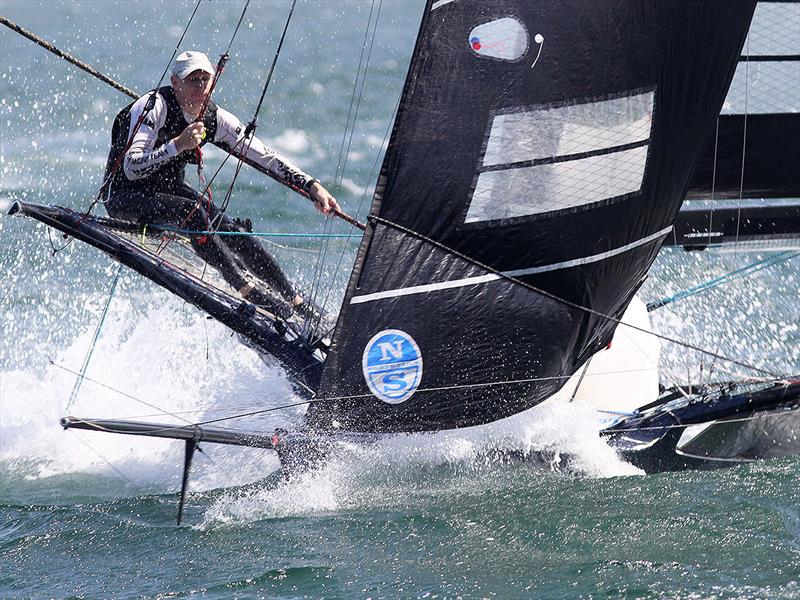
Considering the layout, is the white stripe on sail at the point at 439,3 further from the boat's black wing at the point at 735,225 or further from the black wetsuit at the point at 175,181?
the boat's black wing at the point at 735,225

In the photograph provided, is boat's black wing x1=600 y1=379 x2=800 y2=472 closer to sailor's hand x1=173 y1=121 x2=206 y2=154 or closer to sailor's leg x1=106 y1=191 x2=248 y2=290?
sailor's leg x1=106 y1=191 x2=248 y2=290

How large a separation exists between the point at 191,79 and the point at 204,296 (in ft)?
2.66

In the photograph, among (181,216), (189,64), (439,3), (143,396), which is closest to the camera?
(439,3)

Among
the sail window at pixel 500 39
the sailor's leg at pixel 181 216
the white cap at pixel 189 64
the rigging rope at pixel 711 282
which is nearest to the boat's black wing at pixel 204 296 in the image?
the sailor's leg at pixel 181 216

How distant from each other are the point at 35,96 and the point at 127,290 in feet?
12.2

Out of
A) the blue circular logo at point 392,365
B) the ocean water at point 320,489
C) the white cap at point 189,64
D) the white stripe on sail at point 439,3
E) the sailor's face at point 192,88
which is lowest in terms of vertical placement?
the ocean water at point 320,489

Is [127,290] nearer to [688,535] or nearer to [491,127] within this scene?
[491,127]

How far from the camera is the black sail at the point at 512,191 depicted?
363 centimetres

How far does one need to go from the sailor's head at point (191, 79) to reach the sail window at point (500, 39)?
1.18 meters

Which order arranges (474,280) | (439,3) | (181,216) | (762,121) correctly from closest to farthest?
(439,3) → (474,280) → (181,216) → (762,121)

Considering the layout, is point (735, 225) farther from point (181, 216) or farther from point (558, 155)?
point (181, 216)

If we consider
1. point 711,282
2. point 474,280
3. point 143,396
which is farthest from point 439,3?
point 143,396

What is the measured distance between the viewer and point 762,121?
14.9 ft

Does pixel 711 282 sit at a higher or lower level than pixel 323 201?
lower
